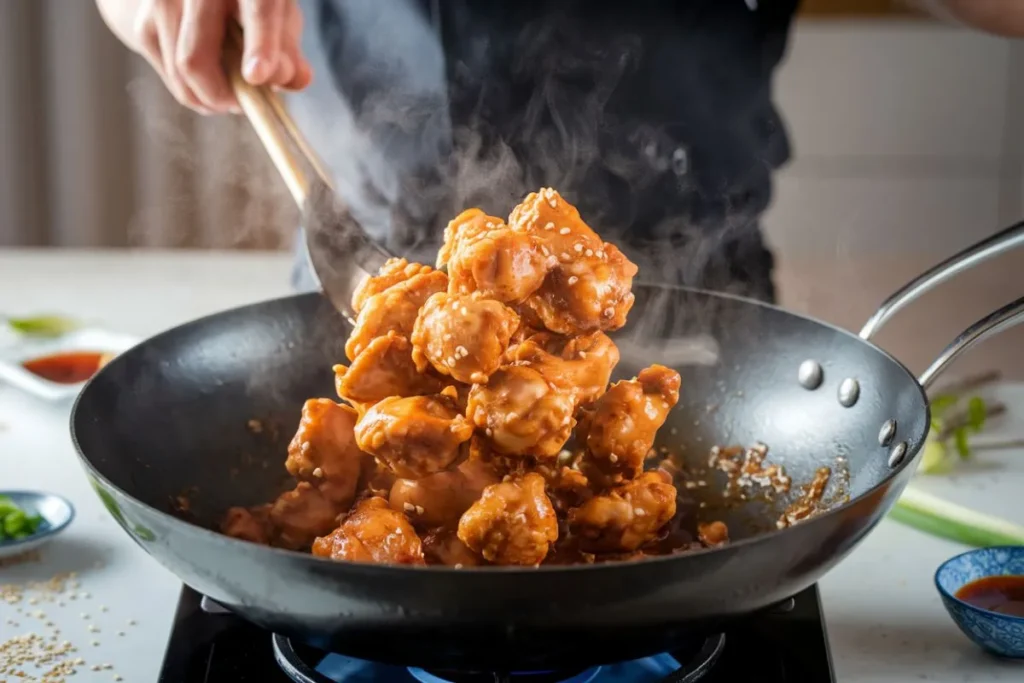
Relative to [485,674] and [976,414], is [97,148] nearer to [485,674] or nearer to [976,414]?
[976,414]

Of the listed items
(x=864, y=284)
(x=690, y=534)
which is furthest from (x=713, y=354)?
(x=864, y=284)

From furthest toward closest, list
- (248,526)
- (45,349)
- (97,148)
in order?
(97,148), (45,349), (248,526)

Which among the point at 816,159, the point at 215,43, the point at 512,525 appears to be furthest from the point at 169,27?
the point at 816,159

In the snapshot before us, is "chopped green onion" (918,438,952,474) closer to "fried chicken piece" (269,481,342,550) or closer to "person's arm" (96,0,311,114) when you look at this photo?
"fried chicken piece" (269,481,342,550)

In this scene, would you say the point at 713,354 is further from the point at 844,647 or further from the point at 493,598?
the point at 493,598

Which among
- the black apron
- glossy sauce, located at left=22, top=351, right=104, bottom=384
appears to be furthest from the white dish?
the black apron

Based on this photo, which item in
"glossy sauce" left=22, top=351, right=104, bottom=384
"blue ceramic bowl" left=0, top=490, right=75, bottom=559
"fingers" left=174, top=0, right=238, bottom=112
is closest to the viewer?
"blue ceramic bowl" left=0, top=490, right=75, bottom=559
